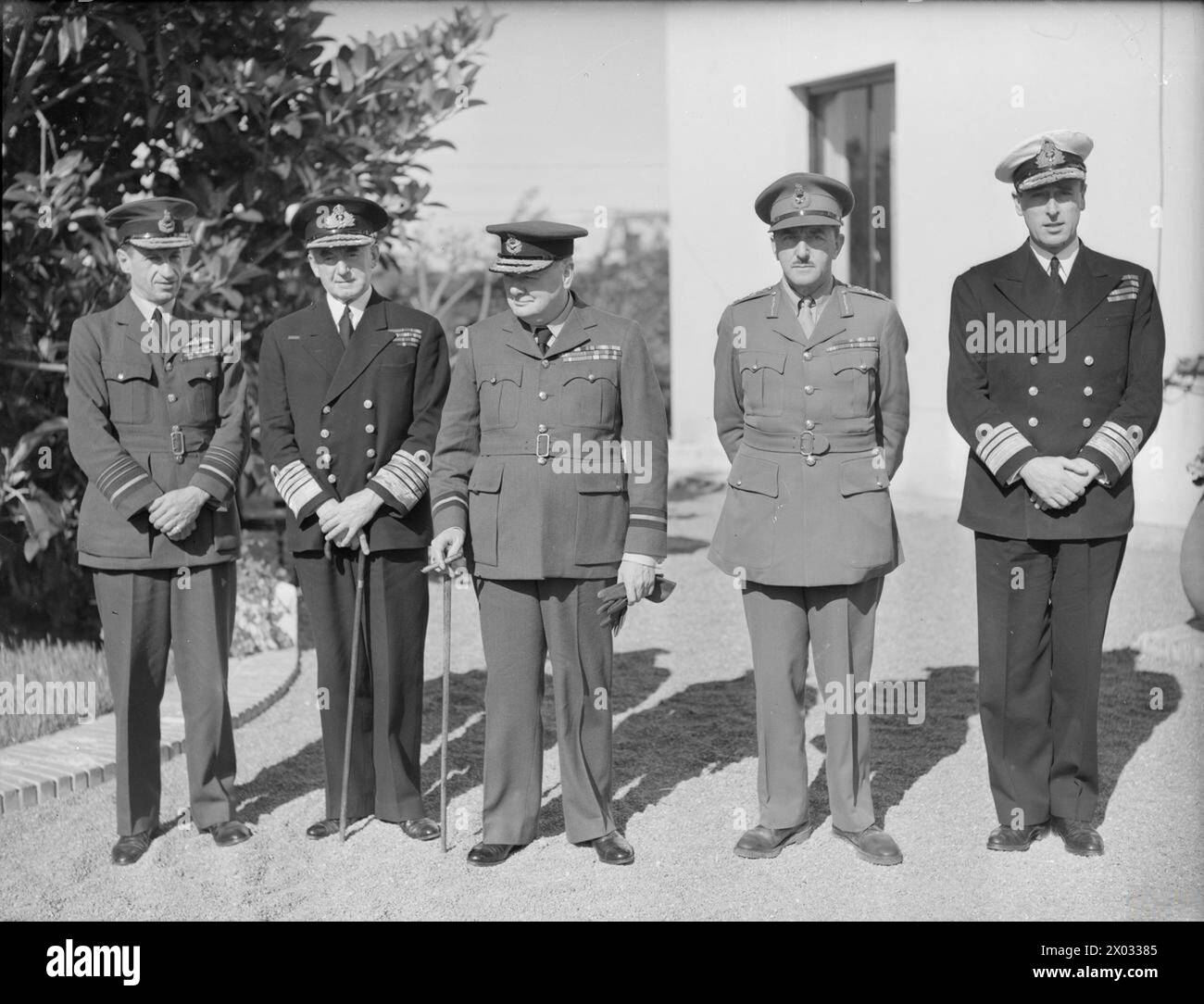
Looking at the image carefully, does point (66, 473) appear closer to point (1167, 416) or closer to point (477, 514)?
point (477, 514)

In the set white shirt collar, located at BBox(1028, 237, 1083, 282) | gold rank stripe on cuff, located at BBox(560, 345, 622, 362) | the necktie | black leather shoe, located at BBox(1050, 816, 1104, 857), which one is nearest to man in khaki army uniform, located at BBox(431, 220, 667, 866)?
gold rank stripe on cuff, located at BBox(560, 345, 622, 362)

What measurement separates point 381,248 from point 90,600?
262cm

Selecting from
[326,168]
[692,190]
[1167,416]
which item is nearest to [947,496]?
[1167,416]

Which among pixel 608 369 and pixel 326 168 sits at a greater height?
pixel 326 168

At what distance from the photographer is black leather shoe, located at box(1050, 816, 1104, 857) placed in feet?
15.5

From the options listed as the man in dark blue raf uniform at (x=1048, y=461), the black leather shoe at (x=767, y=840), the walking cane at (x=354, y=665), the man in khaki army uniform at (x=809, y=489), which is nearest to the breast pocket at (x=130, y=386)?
the walking cane at (x=354, y=665)

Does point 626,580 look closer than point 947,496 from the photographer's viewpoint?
Yes

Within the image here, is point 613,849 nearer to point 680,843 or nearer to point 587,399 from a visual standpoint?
point 680,843

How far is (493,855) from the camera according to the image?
188 inches

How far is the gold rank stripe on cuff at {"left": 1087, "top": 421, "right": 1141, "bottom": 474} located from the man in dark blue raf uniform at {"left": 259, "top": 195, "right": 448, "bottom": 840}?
2154 mm

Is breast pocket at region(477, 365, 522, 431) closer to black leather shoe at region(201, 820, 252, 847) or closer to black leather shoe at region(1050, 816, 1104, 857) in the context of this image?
black leather shoe at region(201, 820, 252, 847)

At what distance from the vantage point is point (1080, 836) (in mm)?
4781

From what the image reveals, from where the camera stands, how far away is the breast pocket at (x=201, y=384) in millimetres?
5039

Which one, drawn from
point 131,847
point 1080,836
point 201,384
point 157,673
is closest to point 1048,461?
point 1080,836
